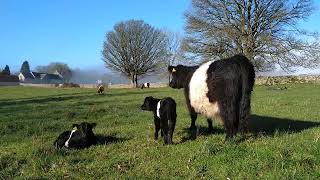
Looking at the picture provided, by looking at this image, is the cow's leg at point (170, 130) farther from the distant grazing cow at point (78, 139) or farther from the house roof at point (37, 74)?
the house roof at point (37, 74)

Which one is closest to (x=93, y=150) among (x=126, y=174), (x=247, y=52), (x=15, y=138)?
(x=126, y=174)

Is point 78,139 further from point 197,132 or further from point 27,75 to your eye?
point 27,75

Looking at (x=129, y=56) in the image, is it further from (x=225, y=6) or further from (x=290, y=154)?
(x=290, y=154)

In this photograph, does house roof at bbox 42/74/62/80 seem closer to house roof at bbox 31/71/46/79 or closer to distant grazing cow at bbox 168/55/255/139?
house roof at bbox 31/71/46/79

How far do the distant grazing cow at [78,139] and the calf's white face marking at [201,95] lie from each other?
9.05 ft

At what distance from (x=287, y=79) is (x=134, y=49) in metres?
33.8

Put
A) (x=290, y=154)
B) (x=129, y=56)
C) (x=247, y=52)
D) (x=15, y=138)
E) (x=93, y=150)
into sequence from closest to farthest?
(x=290, y=154)
(x=93, y=150)
(x=15, y=138)
(x=247, y=52)
(x=129, y=56)

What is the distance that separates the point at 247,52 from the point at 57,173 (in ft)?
132

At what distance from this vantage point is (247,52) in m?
46.8

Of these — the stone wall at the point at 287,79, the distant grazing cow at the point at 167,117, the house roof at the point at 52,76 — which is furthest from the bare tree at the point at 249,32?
the house roof at the point at 52,76

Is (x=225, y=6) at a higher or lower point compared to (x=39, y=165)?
higher

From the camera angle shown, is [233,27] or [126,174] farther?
[233,27]

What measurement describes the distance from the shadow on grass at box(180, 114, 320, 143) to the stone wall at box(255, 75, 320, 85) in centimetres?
4367

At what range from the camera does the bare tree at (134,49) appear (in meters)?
84.7
